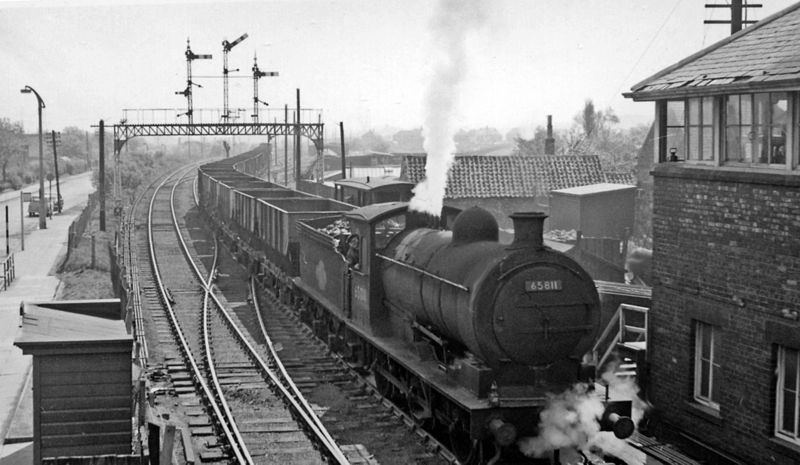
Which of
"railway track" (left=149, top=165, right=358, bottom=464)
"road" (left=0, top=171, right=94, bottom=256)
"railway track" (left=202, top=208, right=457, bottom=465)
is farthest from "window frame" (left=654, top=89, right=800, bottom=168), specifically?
Answer: "road" (left=0, top=171, right=94, bottom=256)

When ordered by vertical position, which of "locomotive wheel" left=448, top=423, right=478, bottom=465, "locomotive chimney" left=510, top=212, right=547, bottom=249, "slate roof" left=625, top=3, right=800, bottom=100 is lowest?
"locomotive wheel" left=448, top=423, right=478, bottom=465

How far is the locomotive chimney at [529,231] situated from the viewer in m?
10.7

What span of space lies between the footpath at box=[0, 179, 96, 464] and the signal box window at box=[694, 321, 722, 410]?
914 centimetres

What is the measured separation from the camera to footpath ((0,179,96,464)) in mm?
14742

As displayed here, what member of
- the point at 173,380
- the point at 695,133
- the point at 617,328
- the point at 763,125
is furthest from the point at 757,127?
the point at 173,380

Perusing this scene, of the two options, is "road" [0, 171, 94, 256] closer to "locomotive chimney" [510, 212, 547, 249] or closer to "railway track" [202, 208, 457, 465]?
"railway track" [202, 208, 457, 465]

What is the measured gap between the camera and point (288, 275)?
71.0 ft

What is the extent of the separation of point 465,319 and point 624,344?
15.7ft

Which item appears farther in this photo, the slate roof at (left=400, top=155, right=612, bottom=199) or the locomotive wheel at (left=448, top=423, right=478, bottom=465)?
the slate roof at (left=400, top=155, right=612, bottom=199)

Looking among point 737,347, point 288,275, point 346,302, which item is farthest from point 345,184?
point 737,347

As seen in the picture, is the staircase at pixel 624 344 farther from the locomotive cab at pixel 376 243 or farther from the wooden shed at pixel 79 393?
the wooden shed at pixel 79 393

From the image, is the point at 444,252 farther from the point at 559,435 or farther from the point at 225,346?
the point at 225,346

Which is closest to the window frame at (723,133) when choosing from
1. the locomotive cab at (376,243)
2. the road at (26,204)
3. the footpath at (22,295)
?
the locomotive cab at (376,243)

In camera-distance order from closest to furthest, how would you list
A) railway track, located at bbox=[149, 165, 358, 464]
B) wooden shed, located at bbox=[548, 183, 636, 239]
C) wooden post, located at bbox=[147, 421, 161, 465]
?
wooden post, located at bbox=[147, 421, 161, 465]
railway track, located at bbox=[149, 165, 358, 464]
wooden shed, located at bbox=[548, 183, 636, 239]
